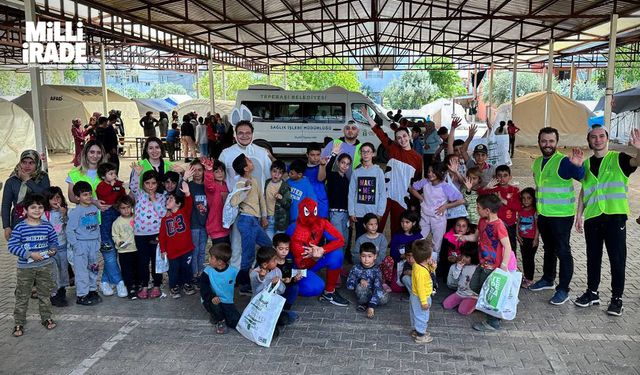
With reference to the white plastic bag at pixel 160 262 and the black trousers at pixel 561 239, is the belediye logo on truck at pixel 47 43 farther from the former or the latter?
the black trousers at pixel 561 239

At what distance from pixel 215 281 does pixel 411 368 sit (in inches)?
67.5

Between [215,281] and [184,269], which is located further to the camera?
[184,269]

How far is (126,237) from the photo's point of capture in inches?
192

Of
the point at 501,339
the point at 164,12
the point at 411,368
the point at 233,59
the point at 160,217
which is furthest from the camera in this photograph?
the point at 233,59

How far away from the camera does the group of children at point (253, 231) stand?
436 centimetres

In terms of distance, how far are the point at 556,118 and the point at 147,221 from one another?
70.4ft

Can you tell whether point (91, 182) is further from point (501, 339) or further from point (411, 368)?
point (501, 339)

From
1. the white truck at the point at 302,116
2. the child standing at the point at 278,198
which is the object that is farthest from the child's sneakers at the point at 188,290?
the white truck at the point at 302,116

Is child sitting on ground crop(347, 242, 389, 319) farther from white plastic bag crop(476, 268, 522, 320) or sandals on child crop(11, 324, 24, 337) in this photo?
sandals on child crop(11, 324, 24, 337)

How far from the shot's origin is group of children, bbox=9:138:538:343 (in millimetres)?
4355

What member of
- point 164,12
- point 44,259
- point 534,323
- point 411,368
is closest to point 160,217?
point 44,259

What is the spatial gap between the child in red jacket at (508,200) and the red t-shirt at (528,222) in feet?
0.18

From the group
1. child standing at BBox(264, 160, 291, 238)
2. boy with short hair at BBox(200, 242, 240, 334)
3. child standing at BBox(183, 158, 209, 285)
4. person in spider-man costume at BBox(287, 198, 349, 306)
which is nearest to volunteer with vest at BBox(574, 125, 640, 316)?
person in spider-man costume at BBox(287, 198, 349, 306)

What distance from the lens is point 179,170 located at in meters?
5.13
